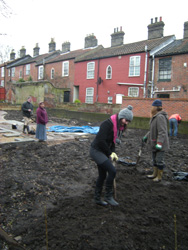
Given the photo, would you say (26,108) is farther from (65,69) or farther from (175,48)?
(65,69)

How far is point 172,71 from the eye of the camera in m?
20.6

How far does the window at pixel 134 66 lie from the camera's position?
23016 mm

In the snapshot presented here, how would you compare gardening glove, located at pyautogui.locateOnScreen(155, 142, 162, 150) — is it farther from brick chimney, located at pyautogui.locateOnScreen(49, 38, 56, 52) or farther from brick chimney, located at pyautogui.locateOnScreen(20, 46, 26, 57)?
brick chimney, located at pyautogui.locateOnScreen(20, 46, 26, 57)

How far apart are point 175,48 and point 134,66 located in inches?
167

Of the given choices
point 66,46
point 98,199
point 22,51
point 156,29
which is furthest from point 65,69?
point 98,199

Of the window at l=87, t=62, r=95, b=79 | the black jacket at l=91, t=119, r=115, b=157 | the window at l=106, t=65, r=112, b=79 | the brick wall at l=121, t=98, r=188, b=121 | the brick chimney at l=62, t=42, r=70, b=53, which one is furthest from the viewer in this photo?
the brick chimney at l=62, t=42, r=70, b=53

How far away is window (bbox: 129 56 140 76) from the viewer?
906 inches

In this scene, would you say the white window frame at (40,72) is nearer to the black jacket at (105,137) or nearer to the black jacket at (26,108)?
the black jacket at (26,108)

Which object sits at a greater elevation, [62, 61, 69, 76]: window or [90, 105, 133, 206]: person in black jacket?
[62, 61, 69, 76]: window

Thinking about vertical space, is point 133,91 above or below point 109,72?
below

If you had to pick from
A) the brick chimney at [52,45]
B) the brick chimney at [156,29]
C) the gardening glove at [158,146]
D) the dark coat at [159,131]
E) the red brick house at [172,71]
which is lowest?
the gardening glove at [158,146]

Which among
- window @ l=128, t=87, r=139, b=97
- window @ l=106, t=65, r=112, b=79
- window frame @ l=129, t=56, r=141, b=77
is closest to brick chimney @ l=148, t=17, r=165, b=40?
window frame @ l=129, t=56, r=141, b=77

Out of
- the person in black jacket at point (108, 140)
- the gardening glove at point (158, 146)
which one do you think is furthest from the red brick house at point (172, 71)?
the person in black jacket at point (108, 140)

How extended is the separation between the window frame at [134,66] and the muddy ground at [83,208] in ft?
57.0
